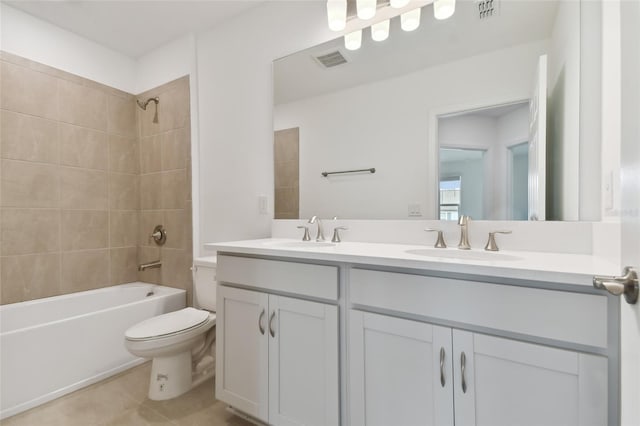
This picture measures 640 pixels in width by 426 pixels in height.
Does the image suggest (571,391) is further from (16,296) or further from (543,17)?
(16,296)

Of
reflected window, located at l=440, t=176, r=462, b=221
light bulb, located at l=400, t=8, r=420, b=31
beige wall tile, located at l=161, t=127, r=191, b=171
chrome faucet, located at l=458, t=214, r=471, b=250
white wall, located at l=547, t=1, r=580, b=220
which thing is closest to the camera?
white wall, located at l=547, t=1, r=580, b=220

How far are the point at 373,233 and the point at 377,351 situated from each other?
67 centimetres

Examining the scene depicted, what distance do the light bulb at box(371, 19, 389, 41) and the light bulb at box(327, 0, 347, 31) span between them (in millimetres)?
174

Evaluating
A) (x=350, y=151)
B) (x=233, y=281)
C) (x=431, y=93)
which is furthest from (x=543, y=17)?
(x=233, y=281)

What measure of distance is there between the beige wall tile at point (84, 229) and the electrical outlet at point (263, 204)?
1497 millimetres

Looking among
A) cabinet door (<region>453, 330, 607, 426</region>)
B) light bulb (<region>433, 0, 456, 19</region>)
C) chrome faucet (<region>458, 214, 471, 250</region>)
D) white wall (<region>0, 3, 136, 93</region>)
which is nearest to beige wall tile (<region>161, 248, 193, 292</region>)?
white wall (<region>0, 3, 136, 93</region>)

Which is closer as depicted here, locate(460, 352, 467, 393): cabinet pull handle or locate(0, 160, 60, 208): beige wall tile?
locate(460, 352, 467, 393): cabinet pull handle

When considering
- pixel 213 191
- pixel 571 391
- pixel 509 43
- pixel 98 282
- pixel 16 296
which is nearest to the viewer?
pixel 571 391

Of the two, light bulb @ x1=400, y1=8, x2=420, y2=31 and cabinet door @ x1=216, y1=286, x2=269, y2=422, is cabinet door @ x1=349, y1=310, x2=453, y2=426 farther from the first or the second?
light bulb @ x1=400, y1=8, x2=420, y2=31

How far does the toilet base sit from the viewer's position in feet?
5.64

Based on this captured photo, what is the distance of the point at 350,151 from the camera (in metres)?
1.71

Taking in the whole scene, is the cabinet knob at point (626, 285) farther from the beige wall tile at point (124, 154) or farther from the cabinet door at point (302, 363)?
the beige wall tile at point (124, 154)

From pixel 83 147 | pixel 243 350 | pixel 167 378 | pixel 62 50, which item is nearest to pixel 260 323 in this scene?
pixel 243 350

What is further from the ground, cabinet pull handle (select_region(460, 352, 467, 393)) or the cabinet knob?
the cabinet knob
